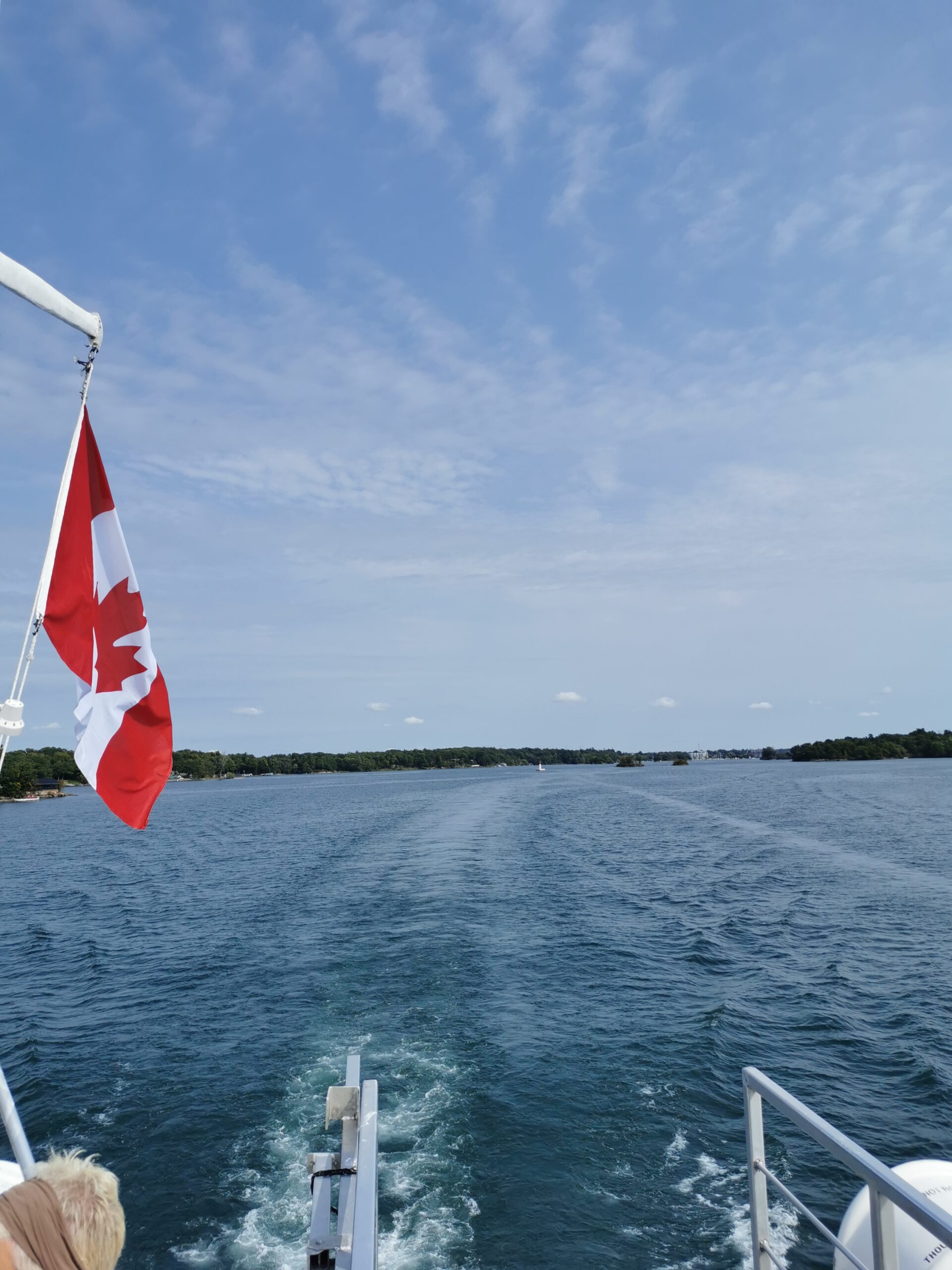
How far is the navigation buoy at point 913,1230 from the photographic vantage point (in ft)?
16.9

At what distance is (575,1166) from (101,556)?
9.74 meters

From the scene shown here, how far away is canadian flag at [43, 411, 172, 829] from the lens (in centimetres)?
550

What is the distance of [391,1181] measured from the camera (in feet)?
31.8

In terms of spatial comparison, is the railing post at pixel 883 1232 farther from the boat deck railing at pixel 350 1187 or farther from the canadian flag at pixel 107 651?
the canadian flag at pixel 107 651

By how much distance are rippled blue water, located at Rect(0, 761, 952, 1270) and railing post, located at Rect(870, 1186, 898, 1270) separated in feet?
23.6

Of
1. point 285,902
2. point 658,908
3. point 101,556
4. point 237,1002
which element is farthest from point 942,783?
point 101,556

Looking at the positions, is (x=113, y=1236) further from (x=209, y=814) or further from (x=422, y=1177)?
(x=209, y=814)

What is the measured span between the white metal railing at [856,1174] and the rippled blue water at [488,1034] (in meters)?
5.60

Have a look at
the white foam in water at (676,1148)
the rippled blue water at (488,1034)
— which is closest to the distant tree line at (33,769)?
the rippled blue water at (488,1034)

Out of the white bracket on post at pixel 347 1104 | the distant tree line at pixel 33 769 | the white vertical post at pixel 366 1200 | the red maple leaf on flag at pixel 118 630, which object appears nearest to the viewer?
the white vertical post at pixel 366 1200

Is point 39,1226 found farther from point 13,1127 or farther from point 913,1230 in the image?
point 913,1230

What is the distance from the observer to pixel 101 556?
5.83 meters

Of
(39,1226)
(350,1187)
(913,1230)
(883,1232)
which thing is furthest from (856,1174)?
(913,1230)

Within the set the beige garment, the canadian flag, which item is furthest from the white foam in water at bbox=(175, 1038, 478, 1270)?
the beige garment
